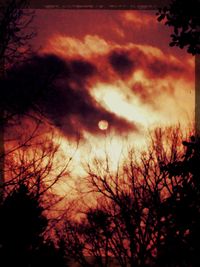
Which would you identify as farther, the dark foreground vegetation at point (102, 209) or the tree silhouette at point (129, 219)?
→ the tree silhouette at point (129, 219)

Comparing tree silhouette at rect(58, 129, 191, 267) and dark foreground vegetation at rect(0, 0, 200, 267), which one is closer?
dark foreground vegetation at rect(0, 0, 200, 267)

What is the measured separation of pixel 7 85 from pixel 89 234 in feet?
84.0

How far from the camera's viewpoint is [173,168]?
43.4 feet

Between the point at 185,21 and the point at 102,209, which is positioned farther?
the point at 102,209

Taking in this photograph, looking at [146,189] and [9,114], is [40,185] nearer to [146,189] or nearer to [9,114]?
[9,114]

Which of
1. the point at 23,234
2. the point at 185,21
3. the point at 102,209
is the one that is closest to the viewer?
the point at 185,21

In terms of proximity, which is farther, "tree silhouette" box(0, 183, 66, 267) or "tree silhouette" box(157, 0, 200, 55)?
"tree silhouette" box(0, 183, 66, 267)

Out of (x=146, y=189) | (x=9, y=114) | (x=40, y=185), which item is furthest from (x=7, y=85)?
(x=146, y=189)

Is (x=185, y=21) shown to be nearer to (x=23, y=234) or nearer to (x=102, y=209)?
(x=23, y=234)

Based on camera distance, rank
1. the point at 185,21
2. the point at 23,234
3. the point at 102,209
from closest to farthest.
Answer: the point at 185,21, the point at 23,234, the point at 102,209

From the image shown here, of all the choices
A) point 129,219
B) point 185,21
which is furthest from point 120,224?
point 185,21

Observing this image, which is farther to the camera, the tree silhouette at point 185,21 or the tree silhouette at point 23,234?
the tree silhouette at point 23,234

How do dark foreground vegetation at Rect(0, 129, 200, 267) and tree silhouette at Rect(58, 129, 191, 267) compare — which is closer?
dark foreground vegetation at Rect(0, 129, 200, 267)

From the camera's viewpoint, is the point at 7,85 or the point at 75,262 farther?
the point at 75,262
